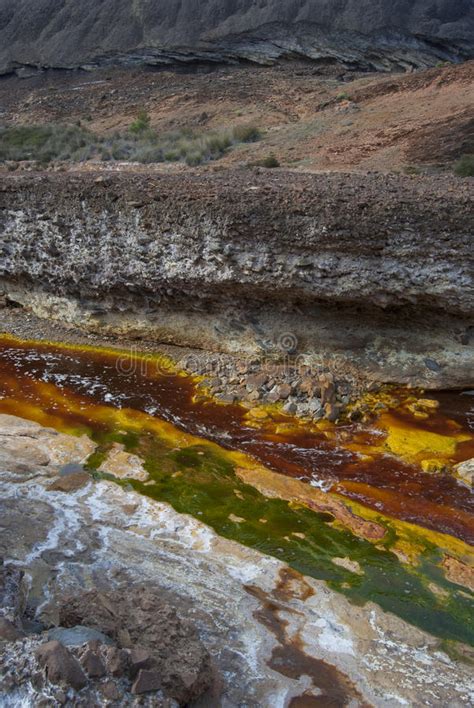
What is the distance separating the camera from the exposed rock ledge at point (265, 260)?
9.52 m

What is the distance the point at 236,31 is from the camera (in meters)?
30.3

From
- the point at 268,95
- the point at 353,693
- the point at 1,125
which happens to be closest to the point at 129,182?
the point at 353,693

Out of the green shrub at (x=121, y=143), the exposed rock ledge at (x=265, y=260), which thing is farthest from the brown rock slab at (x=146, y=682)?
the green shrub at (x=121, y=143)

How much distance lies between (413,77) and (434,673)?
765 inches

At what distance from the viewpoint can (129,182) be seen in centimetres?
1161

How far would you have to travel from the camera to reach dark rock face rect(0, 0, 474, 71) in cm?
2806

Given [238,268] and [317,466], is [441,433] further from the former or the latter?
[238,268]

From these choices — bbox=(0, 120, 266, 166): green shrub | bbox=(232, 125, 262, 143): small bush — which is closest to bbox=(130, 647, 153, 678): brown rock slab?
bbox=(0, 120, 266, 166): green shrub

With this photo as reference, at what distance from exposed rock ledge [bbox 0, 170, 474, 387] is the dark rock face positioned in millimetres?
20267

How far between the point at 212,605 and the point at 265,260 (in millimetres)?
6198

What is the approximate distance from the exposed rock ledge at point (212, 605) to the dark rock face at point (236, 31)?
2701 cm

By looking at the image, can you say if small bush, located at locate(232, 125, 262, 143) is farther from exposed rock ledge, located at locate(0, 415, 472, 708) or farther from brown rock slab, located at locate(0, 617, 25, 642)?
brown rock slab, located at locate(0, 617, 25, 642)

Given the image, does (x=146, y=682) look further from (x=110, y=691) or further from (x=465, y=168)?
(x=465, y=168)

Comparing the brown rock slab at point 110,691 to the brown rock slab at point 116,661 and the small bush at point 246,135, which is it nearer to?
the brown rock slab at point 116,661
